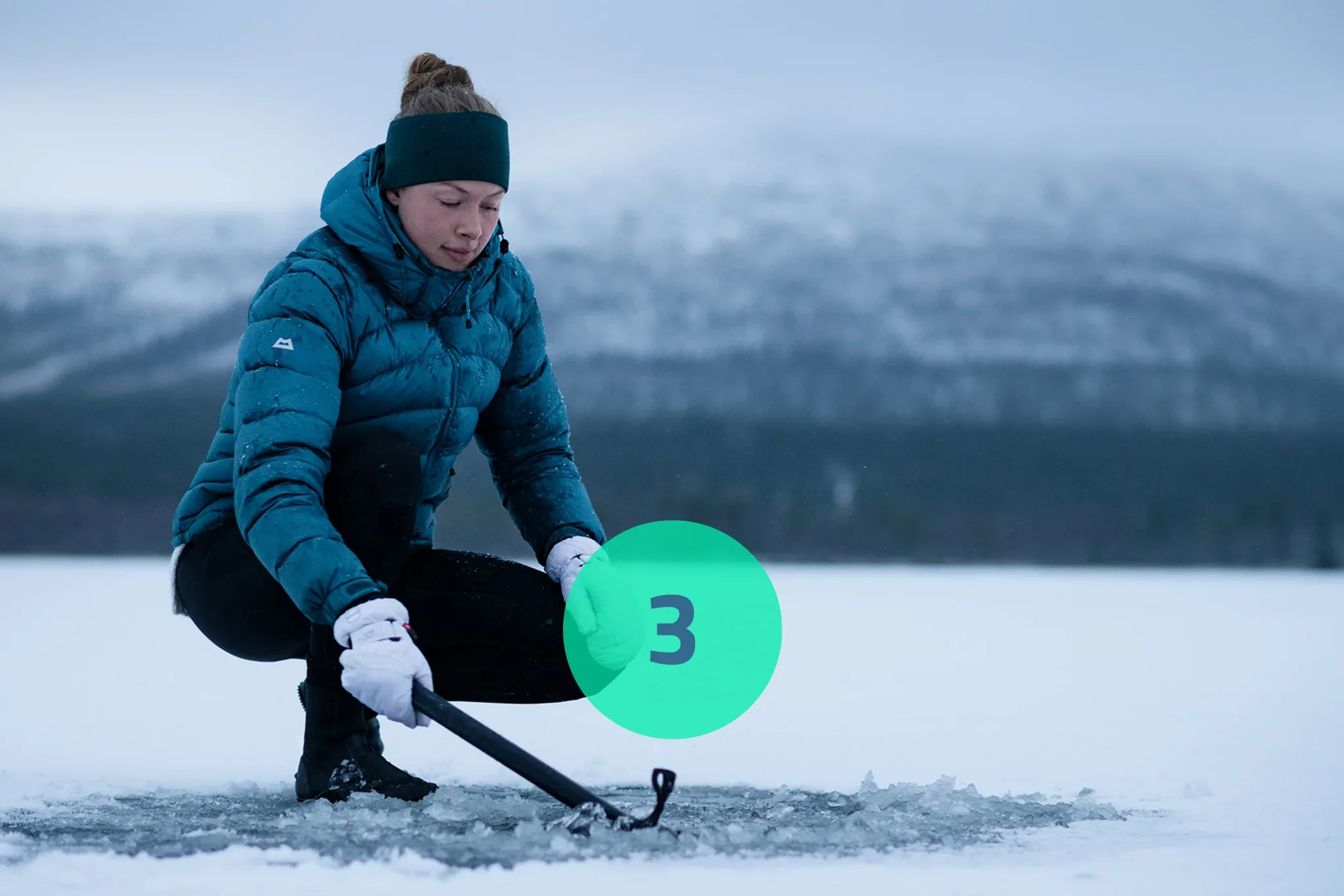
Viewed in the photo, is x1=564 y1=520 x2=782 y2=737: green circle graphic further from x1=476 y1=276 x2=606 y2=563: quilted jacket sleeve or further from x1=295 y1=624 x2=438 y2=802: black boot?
x1=295 y1=624 x2=438 y2=802: black boot

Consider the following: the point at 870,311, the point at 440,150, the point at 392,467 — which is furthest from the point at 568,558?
the point at 870,311

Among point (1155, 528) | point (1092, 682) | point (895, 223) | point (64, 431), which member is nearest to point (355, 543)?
point (1092, 682)

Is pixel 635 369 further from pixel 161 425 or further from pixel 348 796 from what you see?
pixel 348 796

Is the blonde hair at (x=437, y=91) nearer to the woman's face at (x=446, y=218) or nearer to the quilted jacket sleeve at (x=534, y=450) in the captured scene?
the woman's face at (x=446, y=218)

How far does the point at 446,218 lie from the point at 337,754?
76 cm

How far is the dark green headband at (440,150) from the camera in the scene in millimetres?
1869

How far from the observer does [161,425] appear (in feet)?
65.0

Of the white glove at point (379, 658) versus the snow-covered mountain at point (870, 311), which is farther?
the snow-covered mountain at point (870, 311)

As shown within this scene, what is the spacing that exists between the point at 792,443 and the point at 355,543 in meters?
18.6

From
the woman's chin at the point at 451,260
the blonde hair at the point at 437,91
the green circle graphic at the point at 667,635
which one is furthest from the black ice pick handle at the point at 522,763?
the blonde hair at the point at 437,91

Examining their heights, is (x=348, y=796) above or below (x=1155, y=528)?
below

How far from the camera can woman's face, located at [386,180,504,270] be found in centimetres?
188

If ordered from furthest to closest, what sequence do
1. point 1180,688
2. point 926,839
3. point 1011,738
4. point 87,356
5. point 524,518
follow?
point 87,356, point 1180,688, point 1011,738, point 524,518, point 926,839

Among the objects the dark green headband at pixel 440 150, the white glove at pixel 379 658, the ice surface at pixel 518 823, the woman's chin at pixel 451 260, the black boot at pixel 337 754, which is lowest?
the ice surface at pixel 518 823
